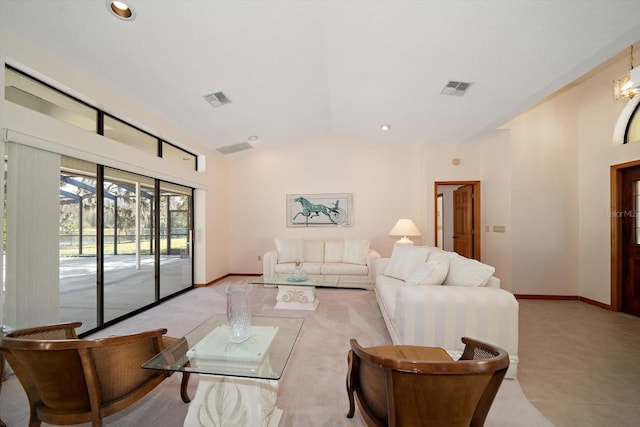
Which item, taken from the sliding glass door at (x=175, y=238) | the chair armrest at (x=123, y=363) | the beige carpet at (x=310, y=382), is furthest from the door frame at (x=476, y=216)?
the chair armrest at (x=123, y=363)

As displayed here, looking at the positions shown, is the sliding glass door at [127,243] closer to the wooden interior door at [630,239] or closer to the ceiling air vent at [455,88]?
the ceiling air vent at [455,88]

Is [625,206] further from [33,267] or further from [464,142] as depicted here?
[33,267]

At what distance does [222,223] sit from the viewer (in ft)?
18.7

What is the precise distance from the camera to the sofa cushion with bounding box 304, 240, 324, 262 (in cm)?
525

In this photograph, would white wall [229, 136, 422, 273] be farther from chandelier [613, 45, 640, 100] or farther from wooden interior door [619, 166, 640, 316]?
chandelier [613, 45, 640, 100]

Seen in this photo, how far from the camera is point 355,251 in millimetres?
5051

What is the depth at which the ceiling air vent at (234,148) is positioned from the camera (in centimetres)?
523

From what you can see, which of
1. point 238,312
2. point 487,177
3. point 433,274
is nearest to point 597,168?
point 487,177

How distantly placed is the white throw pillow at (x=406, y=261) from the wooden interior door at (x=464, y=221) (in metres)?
1.96

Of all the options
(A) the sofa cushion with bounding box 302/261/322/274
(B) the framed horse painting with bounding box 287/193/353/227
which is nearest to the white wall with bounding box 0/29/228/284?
(B) the framed horse painting with bounding box 287/193/353/227

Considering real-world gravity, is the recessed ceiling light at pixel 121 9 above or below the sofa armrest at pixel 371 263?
above

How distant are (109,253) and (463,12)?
4281mm

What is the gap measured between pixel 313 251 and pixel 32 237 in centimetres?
386

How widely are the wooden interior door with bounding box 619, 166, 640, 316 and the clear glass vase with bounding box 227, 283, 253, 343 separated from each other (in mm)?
4898
